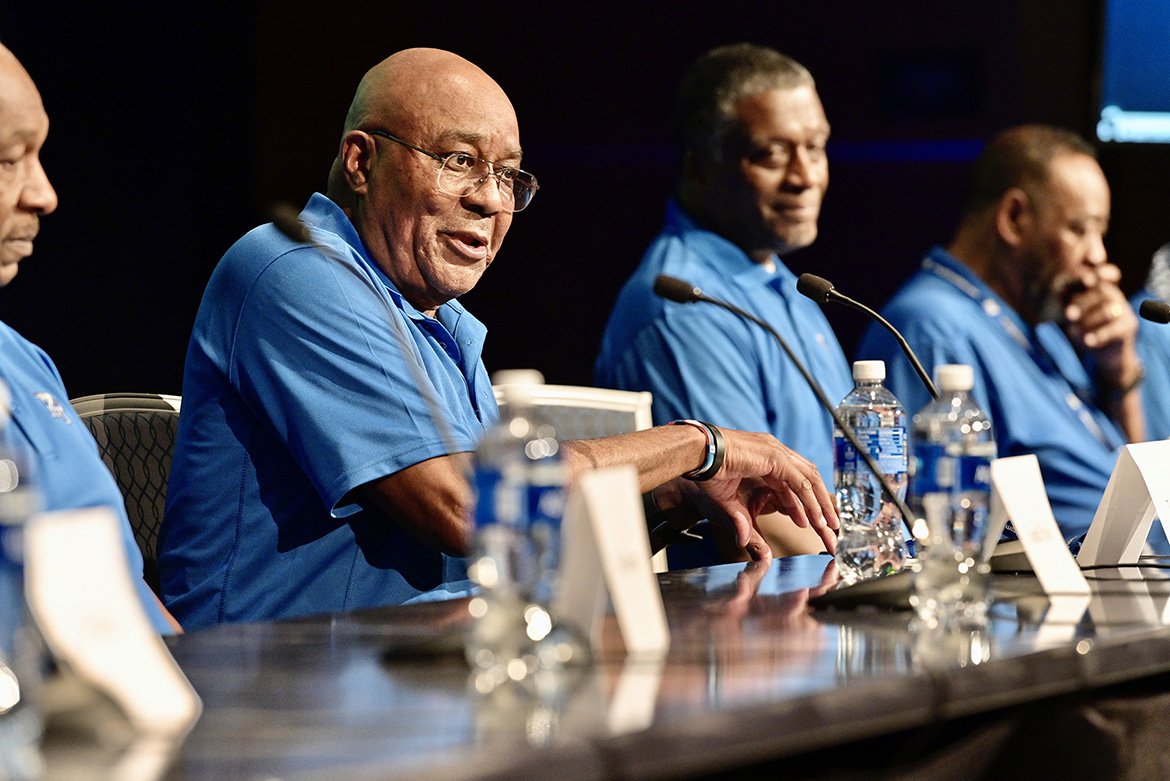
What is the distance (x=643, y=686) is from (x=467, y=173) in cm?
115

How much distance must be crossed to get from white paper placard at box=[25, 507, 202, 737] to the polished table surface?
0.03 metres

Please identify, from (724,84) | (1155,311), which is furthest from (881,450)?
(724,84)

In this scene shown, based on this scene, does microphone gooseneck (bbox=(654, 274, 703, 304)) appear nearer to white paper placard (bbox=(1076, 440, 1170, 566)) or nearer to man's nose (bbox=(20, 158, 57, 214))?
white paper placard (bbox=(1076, 440, 1170, 566))

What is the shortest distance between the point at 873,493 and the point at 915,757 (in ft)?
2.36

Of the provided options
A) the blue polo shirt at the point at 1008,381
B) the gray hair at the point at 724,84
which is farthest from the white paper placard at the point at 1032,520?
the gray hair at the point at 724,84

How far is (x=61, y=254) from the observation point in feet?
9.54

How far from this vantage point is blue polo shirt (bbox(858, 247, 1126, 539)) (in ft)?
9.16

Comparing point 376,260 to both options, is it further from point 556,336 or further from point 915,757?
point 556,336

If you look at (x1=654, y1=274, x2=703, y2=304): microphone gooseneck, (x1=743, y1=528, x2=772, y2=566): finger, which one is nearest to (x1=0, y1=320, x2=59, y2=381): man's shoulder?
(x1=654, y1=274, x2=703, y2=304): microphone gooseneck

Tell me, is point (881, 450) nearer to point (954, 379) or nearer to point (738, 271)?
point (954, 379)

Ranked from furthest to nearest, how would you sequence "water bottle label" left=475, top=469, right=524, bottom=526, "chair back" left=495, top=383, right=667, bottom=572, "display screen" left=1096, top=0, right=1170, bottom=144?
1. "display screen" left=1096, top=0, right=1170, bottom=144
2. "chair back" left=495, top=383, right=667, bottom=572
3. "water bottle label" left=475, top=469, right=524, bottom=526

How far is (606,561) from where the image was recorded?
0.95 metres

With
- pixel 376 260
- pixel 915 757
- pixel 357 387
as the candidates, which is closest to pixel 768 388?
pixel 376 260

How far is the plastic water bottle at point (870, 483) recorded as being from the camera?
1590mm
